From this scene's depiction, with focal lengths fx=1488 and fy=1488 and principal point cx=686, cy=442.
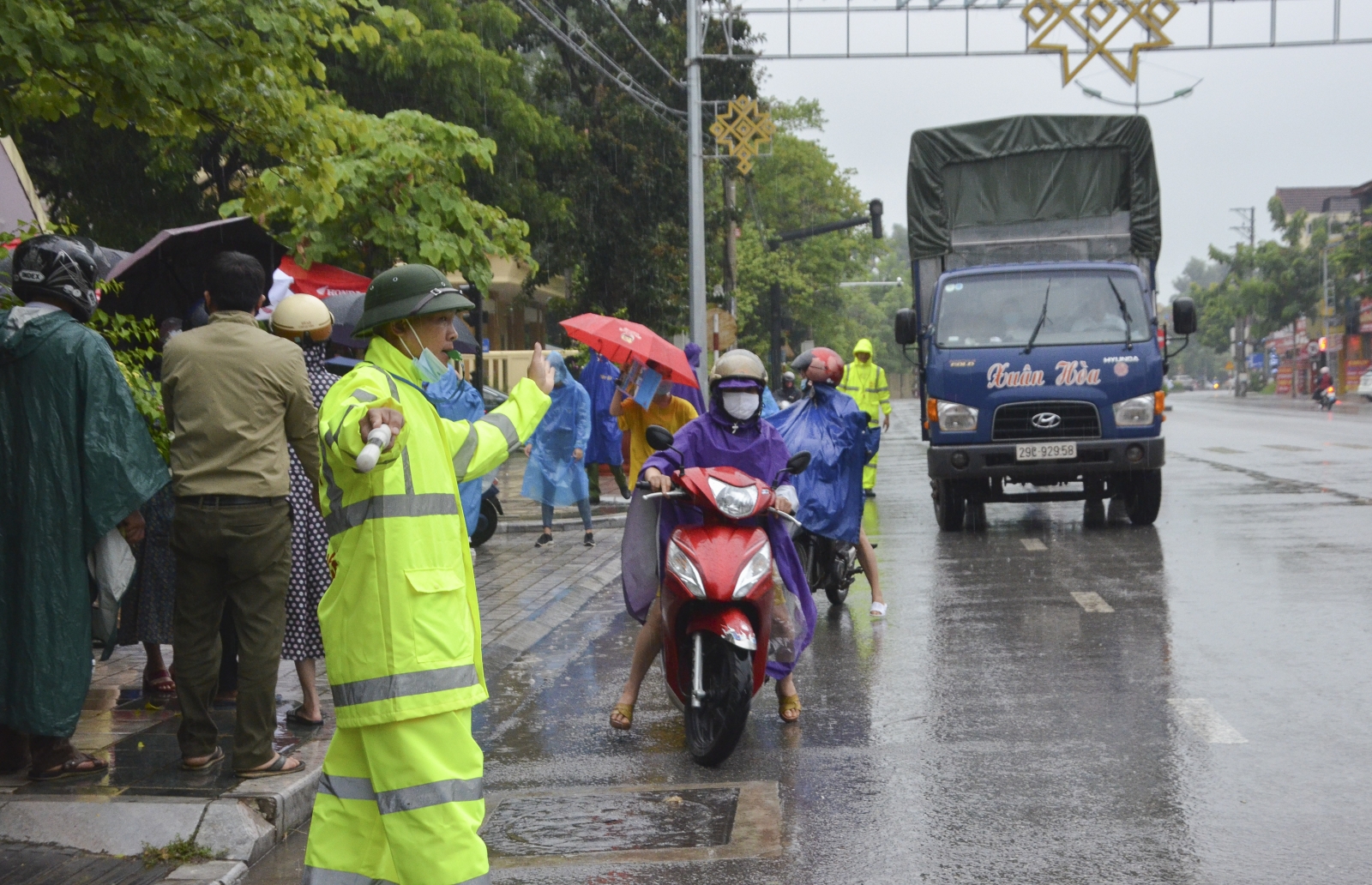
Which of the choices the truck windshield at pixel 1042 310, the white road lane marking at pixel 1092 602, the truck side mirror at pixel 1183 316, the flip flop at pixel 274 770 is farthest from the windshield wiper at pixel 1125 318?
the flip flop at pixel 274 770

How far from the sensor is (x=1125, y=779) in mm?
5383

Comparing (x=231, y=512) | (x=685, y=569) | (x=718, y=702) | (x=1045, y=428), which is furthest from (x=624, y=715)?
(x=1045, y=428)

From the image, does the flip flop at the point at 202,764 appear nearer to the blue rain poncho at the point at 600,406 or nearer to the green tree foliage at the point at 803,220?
the blue rain poncho at the point at 600,406

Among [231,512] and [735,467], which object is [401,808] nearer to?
[231,512]

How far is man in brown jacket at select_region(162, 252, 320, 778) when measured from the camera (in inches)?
211

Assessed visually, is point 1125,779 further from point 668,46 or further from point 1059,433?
point 668,46

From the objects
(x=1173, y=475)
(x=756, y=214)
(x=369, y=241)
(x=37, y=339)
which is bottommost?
(x=1173, y=475)

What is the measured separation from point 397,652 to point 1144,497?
1080cm

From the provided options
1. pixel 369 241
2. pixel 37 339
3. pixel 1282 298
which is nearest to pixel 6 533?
pixel 37 339

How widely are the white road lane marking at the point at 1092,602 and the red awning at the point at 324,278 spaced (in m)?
6.61

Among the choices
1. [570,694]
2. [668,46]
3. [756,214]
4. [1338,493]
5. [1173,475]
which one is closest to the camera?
[570,694]

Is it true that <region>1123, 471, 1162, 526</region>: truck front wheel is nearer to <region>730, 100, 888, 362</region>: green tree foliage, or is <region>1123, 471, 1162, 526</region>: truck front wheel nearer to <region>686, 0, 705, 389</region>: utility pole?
<region>686, 0, 705, 389</region>: utility pole

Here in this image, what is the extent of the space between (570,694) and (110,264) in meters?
3.84

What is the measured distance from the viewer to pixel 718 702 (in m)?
5.89
